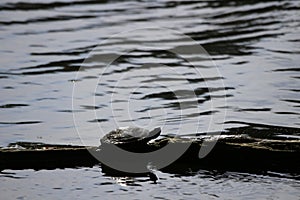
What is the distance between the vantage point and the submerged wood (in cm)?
496

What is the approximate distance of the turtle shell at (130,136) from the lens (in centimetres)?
503

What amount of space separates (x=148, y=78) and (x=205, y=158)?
289cm

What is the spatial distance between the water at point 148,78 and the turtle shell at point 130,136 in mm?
226

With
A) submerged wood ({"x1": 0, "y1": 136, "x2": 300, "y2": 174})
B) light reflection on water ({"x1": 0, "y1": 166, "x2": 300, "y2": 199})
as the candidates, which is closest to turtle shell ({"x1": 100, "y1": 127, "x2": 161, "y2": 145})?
submerged wood ({"x1": 0, "y1": 136, "x2": 300, "y2": 174})

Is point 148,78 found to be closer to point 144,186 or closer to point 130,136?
point 130,136

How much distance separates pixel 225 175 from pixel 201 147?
0.77 feet

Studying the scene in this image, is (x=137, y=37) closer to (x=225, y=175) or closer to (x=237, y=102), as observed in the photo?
(x=237, y=102)

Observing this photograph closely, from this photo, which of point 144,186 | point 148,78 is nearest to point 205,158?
point 144,186

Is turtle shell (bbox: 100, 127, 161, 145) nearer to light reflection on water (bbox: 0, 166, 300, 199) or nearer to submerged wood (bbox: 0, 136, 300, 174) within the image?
submerged wood (bbox: 0, 136, 300, 174)

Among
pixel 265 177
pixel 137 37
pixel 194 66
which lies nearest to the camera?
pixel 265 177

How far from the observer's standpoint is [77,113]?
6547mm

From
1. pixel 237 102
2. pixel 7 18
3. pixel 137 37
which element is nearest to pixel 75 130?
pixel 237 102

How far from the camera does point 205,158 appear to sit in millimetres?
5062

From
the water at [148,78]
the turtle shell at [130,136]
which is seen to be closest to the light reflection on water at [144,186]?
the water at [148,78]
